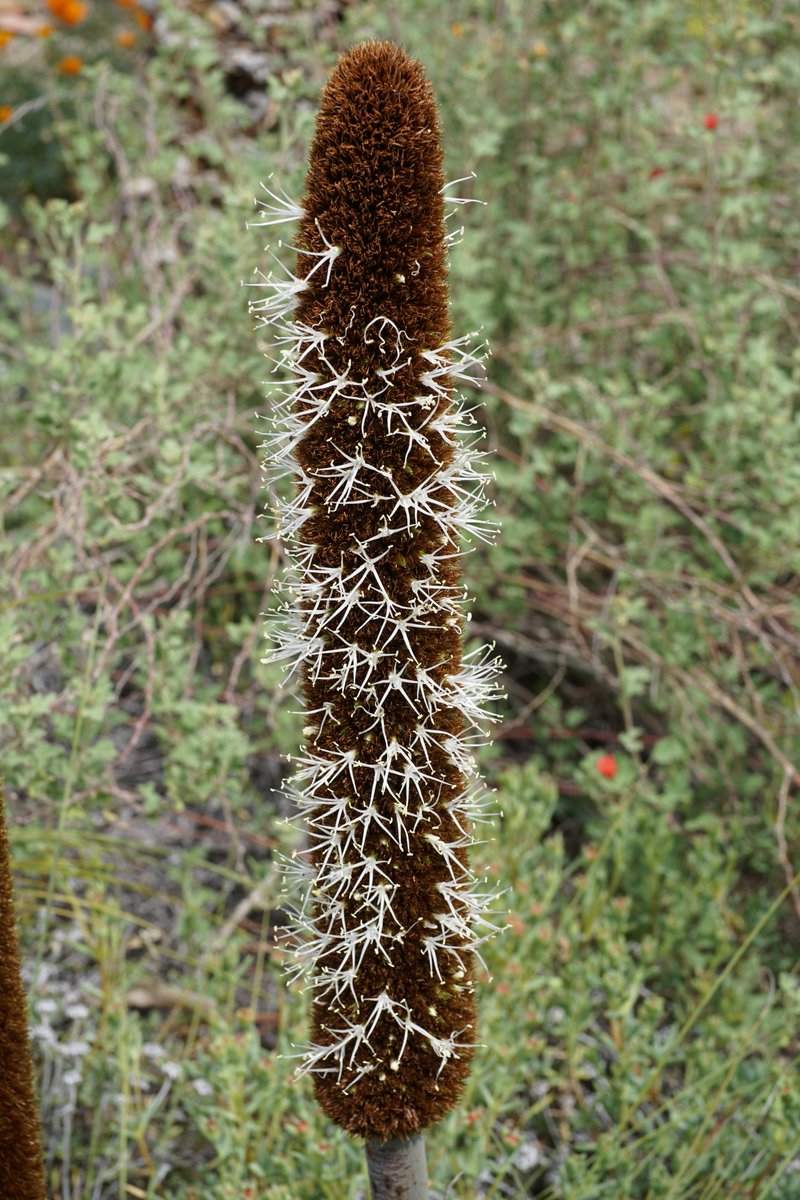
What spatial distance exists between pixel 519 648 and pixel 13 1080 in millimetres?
2587

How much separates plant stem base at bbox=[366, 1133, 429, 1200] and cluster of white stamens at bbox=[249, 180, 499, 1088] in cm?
14

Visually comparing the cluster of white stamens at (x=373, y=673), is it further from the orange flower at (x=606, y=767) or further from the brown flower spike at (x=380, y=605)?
the orange flower at (x=606, y=767)

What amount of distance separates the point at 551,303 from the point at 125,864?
2440 mm

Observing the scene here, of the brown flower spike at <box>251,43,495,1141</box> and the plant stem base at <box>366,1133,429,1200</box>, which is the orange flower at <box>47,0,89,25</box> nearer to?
the brown flower spike at <box>251,43,495,1141</box>

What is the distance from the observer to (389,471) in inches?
63.9

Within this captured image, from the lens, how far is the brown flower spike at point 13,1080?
Result: 1697 mm

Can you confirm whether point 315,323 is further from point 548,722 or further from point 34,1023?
point 548,722

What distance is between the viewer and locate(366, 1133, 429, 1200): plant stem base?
6.07 ft

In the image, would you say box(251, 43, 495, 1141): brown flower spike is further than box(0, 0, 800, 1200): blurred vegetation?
No

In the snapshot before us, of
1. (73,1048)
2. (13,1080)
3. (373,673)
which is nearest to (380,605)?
(373,673)

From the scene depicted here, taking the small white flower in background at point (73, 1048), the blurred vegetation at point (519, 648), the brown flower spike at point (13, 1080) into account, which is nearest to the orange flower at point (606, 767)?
the blurred vegetation at point (519, 648)

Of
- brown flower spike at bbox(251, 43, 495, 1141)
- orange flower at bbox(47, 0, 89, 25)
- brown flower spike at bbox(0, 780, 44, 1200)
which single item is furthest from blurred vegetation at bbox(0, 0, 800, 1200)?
orange flower at bbox(47, 0, 89, 25)

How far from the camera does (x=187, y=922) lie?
3.22 metres

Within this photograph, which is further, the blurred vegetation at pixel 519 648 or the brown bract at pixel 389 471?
the blurred vegetation at pixel 519 648
